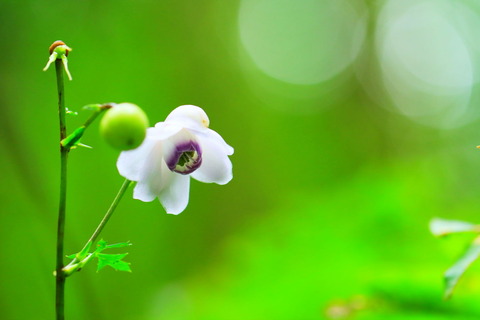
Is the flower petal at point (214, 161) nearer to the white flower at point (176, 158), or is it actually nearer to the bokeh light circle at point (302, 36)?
the white flower at point (176, 158)

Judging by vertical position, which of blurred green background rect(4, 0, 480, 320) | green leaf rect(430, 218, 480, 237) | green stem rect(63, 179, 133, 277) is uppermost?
blurred green background rect(4, 0, 480, 320)

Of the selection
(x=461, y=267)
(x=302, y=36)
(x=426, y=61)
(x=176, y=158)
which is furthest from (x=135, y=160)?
(x=426, y=61)

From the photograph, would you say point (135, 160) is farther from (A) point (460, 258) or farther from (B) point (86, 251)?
(A) point (460, 258)

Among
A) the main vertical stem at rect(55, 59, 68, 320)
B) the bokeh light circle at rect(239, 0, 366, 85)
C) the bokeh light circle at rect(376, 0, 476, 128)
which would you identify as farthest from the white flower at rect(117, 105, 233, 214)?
the bokeh light circle at rect(376, 0, 476, 128)

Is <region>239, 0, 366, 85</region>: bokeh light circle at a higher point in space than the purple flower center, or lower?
higher

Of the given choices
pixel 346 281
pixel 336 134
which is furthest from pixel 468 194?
pixel 346 281

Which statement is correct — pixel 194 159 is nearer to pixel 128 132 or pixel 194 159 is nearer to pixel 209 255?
pixel 128 132

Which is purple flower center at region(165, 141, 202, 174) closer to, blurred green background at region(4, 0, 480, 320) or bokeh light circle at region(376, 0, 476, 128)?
blurred green background at region(4, 0, 480, 320)
